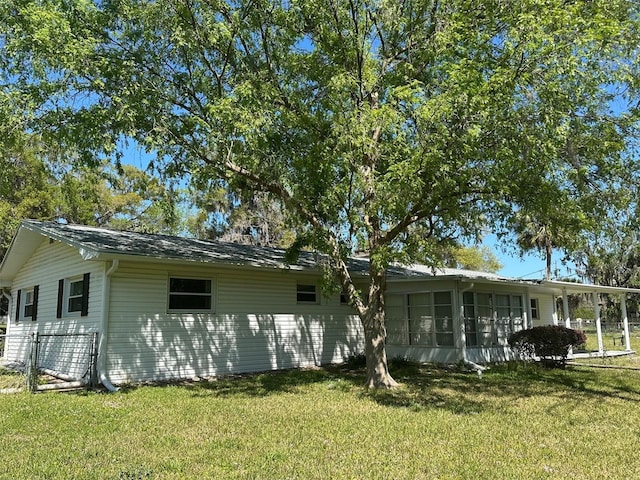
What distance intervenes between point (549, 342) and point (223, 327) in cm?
883

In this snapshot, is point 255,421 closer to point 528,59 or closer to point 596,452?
point 596,452

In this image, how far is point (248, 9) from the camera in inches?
390

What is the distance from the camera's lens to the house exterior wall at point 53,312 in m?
11.5

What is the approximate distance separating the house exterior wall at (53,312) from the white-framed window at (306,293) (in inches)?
217

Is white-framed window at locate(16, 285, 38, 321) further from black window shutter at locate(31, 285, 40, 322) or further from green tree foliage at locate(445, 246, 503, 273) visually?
green tree foliage at locate(445, 246, 503, 273)

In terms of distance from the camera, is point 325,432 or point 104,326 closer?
point 325,432

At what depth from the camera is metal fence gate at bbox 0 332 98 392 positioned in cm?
1038

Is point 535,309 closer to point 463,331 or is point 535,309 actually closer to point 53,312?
point 463,331

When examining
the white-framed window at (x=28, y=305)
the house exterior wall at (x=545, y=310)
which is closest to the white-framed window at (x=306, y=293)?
the white-framed window at (x=28, y=305)

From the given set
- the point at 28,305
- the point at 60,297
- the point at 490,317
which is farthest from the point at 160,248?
the point at 490,317

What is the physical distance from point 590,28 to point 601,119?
5.13 feet

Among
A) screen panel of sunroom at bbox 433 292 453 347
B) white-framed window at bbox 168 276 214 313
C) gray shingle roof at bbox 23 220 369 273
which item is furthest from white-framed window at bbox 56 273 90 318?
screen panel of sunroom at bbox 433 292 453 347

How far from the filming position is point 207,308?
12680 millimetres

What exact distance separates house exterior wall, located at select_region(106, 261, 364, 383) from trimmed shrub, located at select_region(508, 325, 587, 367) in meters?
4.77
